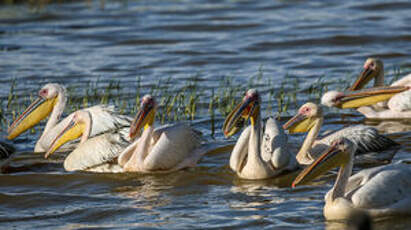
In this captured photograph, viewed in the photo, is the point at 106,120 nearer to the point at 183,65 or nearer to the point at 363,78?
the point at 363,78

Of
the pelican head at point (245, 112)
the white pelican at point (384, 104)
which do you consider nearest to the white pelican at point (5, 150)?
the pelican head at point (245, 112)

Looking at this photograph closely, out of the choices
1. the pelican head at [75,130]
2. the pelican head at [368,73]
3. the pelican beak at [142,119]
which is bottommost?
the pelican head at [75,130]

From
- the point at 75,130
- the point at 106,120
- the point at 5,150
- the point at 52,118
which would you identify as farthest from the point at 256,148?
the point at 52,118

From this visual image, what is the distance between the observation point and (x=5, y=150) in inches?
270

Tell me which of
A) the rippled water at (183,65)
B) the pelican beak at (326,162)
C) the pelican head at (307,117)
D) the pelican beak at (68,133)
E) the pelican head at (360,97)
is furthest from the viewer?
the pelican head at (360,97)

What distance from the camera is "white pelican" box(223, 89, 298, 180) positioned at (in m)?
6.23

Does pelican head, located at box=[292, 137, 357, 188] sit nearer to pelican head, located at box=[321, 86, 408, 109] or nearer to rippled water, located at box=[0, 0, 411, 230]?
rippled water, located at box=[0, 0, 411, 230]

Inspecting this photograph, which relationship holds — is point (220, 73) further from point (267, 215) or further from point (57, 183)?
point (267, 215)

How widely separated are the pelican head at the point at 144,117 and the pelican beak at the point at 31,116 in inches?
62.6

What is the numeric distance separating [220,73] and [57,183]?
499cm

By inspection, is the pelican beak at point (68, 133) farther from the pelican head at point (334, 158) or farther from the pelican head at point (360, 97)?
the pelican head at point (334, 158)

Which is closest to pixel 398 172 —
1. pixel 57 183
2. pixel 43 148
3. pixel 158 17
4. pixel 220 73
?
pixel 57 183

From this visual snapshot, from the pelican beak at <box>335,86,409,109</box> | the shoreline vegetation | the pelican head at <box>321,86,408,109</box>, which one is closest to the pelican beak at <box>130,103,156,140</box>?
the shoreline vegetation

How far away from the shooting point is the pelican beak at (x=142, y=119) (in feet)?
21.6
